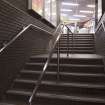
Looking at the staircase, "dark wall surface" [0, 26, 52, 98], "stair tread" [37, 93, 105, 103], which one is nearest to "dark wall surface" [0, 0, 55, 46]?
"dark wall surface" [0, 26, 52, 98]

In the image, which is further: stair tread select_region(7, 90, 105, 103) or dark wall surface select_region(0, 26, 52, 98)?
dark wall surface select_region(0, 26, 52, 98)

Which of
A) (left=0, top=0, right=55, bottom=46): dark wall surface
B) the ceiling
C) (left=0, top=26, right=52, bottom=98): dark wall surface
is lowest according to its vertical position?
(left=0, top=26, right=52, bottom=98): dark wall surface

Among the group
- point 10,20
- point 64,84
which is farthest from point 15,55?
point 64,84

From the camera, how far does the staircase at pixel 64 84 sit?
126 inches

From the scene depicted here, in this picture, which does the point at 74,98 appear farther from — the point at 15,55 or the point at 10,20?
the point at 10,20

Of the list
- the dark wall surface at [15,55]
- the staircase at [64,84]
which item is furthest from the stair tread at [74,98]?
the dark wall surface at [15,55]

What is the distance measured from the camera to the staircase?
3.21 metres

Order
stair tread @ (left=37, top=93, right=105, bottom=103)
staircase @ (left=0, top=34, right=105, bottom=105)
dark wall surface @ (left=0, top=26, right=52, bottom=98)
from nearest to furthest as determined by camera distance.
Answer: stair tread @ (left=37, top=93, right=105, bottom=103) → staircase @ (left=0, top=34, right=105, bottom=105) → dark wall surface @ (left=0, top=26, right=52, bottom=98)

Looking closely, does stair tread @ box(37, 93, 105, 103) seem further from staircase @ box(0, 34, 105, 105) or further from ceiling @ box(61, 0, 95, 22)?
ceiling @ box(61, 0, 95, 22)

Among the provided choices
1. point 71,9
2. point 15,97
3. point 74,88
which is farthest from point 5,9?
point 71,9

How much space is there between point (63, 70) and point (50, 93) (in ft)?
2.75

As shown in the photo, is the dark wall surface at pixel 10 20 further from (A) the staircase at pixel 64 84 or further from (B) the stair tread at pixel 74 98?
(B) the stair tread at pixel 74 98

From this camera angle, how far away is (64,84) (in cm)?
354

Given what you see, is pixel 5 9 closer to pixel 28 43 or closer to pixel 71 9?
pixel 28 43
